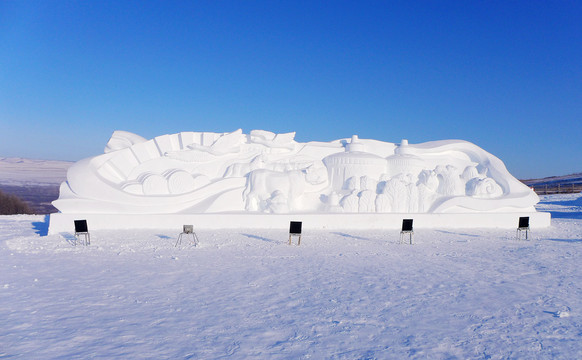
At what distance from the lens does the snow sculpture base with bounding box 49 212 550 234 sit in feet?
37.4

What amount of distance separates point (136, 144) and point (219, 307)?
9860mm

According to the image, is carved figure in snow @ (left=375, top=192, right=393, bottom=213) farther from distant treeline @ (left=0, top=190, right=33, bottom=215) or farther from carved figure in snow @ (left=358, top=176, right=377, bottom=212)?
distant treeline @ (left=0, top=190, right=33, bottom=215)

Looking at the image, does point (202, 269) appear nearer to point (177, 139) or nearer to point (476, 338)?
point (476, 338)

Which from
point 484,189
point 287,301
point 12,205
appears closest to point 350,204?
point 484,189

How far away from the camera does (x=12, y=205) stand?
23.7m

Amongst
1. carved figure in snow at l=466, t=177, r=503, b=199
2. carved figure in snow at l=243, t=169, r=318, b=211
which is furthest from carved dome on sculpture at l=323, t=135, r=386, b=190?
carved figure in snow at l=466, t=177, r=503, b=199

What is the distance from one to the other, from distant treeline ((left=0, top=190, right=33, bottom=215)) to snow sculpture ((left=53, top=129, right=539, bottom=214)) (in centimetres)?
1376

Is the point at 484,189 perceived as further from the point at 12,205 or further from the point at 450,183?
the point at 12,205

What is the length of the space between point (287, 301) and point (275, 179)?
7.69 m

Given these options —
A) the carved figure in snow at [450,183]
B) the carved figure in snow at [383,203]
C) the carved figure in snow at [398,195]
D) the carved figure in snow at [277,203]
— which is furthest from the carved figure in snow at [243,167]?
the carved figure in snow at [450,183]

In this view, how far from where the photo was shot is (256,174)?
12641mm

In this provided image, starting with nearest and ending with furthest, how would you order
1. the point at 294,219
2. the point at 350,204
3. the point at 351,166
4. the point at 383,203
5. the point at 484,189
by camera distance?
the point at 294,219 → the point at 350,204 → the point at 383,203 → the point at 351,166 → the point at 484,189

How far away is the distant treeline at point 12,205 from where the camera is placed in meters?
23.3

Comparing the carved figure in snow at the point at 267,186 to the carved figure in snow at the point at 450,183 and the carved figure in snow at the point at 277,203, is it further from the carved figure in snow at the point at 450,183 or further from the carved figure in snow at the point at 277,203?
the carved figure in snow at the point at 450,183
